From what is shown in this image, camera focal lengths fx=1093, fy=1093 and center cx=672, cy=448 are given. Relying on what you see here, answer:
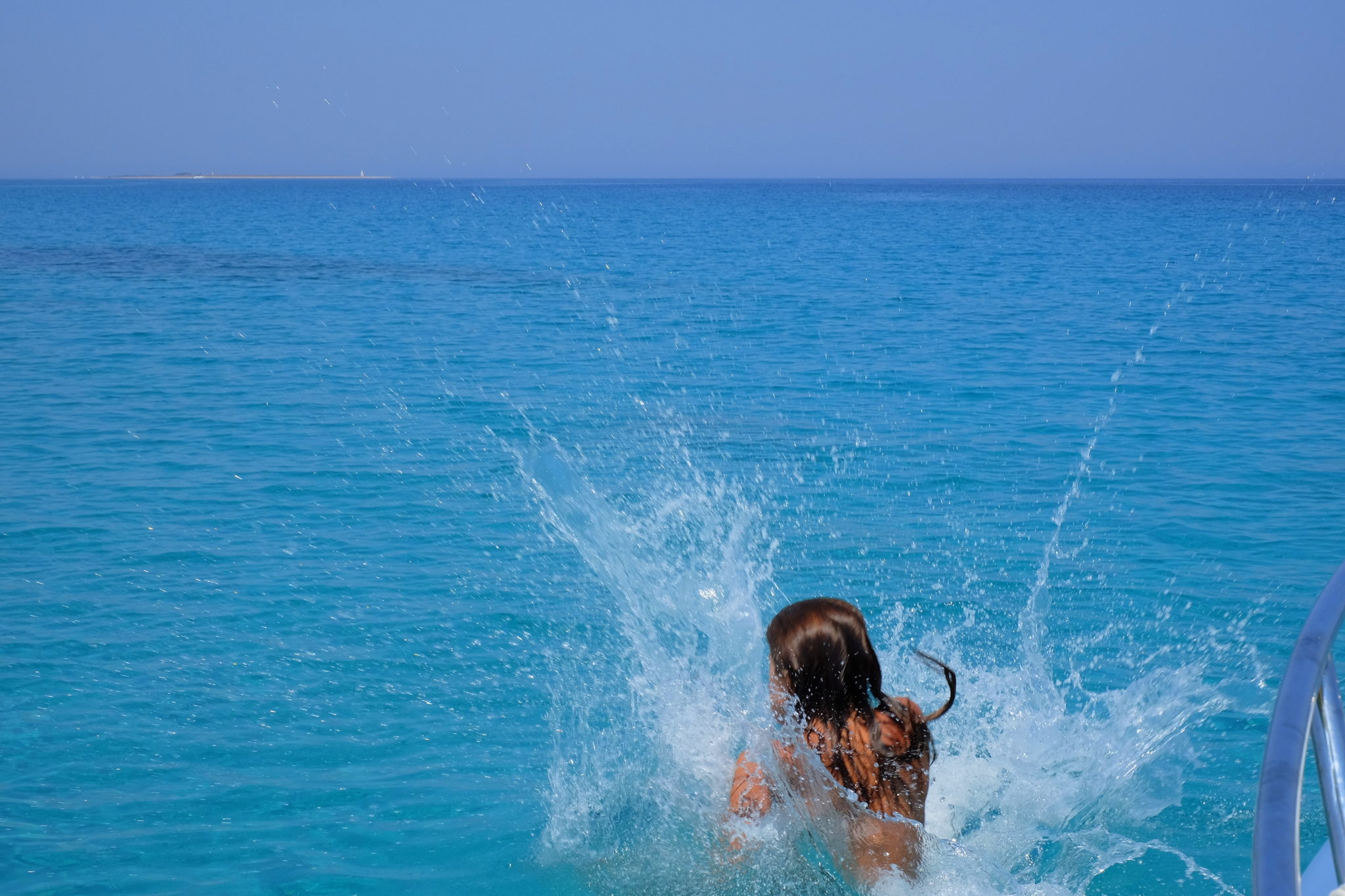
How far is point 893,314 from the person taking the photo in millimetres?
22266

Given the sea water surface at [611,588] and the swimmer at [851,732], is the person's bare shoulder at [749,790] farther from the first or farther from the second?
the sea water surface at [611,588]

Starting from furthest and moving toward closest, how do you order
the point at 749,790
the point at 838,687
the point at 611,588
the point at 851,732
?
the point at 611,588 < the point at 749,790 < the point at 851,732 < the point at 838,687

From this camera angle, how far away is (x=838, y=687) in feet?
10.2

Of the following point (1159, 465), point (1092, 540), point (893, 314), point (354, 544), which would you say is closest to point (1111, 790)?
point (1092, 540)

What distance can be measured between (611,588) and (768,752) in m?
4.06

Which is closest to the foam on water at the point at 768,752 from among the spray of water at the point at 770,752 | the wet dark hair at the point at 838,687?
the spray of water at the point at 770,752

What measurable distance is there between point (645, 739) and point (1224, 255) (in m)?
39.0

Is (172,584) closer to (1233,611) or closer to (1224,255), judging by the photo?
(1233,611)

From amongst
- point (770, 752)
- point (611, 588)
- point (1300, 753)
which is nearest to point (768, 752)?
point (770, 752)

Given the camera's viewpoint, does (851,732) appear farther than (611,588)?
No

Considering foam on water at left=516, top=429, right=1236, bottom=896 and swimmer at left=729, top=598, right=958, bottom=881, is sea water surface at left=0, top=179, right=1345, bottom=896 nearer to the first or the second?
foam on water at left=516, top=429, right=1236, bottom=896

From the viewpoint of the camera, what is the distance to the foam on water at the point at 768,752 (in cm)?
377

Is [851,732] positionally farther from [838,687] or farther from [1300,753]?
[1300,753]

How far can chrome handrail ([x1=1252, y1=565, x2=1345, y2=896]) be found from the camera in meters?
1.89
